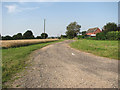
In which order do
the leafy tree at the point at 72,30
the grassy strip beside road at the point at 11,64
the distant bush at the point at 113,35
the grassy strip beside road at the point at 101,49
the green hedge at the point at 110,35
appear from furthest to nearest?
the leafy tree at the point at 72,30 → the green hedge at the point at 110,35 → the distant bush at the point at 113,35 → the grassy strip beside road at the point at 101,49 → the grassy strip beside road at the point at 11,64

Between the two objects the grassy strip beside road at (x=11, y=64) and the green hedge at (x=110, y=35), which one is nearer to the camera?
the grassy strip beside road at (x=11, y=64)

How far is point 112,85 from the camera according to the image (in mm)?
3477

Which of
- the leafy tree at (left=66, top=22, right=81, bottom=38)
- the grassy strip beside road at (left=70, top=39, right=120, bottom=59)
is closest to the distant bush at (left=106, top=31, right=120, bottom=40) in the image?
the grassy strip beside road at (left=70, top=39, right=120, bottom=59)

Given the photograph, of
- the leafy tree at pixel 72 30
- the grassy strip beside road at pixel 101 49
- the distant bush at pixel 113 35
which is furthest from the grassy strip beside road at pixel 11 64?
the leafy tree at pixel 72 30

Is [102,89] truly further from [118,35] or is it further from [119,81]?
[118,35]

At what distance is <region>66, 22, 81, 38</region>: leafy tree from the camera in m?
86.8

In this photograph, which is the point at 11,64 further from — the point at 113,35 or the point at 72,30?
the point at 72,30

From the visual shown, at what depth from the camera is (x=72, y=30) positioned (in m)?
88.6

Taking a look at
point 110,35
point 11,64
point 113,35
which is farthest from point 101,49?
point 110,35

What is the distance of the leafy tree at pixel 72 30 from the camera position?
86.8m

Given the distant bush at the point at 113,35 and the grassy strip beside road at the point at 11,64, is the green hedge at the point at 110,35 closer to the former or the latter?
the distant bush at the point at 113,35

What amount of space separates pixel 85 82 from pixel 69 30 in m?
86.9

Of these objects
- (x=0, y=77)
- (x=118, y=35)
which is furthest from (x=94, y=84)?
(x=118, y=35)

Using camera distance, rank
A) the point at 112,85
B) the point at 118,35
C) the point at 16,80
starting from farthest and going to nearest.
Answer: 1. the point at 118,35
2. the point at 16,80
3. the point at 112,85
